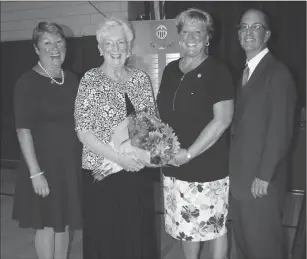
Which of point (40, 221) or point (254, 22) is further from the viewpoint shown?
point (40, 221)

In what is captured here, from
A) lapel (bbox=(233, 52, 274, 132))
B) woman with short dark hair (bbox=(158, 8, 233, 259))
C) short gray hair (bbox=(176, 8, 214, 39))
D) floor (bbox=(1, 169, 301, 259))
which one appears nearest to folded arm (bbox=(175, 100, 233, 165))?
woman with short dark hair (bbox=(158, 8, 233, 259))

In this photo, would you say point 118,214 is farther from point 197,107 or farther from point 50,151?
point 197,107

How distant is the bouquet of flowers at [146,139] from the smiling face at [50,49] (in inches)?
26.7

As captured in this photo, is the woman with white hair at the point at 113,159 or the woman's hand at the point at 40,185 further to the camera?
the woman's hand at the point at 40,185

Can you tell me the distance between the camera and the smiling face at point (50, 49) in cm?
203

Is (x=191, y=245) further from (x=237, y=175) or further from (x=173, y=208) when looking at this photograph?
(x=237, y=175)

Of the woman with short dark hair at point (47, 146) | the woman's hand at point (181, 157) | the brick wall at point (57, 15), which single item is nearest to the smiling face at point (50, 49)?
the woman with short dark hair at point (47, 146)

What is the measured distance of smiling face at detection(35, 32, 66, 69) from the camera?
2.03 m

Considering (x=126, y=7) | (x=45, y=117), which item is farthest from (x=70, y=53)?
(x=45, y=117)

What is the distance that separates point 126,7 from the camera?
14.3 feet

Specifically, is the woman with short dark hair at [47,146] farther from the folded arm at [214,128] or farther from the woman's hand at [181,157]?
the folded arm at [214,128]

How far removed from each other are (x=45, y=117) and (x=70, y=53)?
9.13 ft

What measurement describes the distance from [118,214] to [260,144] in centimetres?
85

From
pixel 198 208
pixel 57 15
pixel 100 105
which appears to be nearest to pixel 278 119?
pixel 198 208
